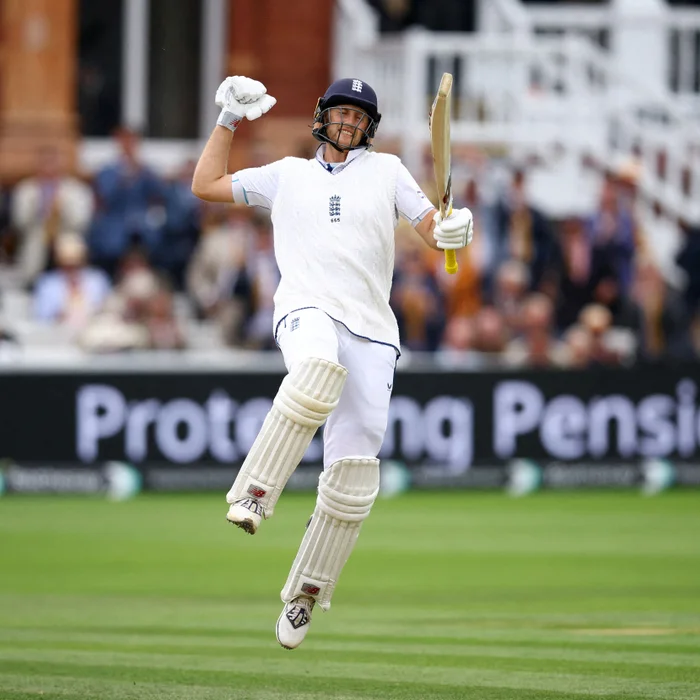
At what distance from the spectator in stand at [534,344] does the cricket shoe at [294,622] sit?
25.6 feet

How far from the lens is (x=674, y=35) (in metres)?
20.0

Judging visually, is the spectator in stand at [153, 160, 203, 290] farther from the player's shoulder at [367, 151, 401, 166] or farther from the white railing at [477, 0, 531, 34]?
the player's shoulder at [367, 151, 401, 166]

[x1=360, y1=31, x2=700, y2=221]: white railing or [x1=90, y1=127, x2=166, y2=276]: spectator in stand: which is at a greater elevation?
[x1=360, y1=31, x2=700, y2=221]: white railing

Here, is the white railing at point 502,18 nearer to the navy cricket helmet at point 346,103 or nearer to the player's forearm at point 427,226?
the navy cricket helmet at point 346,103

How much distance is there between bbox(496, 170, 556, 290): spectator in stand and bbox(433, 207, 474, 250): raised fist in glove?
30.9 feet

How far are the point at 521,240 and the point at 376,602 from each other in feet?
24.2

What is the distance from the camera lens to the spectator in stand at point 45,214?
15609 mm

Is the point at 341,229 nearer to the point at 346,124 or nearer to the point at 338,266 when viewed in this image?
the point at 338,266

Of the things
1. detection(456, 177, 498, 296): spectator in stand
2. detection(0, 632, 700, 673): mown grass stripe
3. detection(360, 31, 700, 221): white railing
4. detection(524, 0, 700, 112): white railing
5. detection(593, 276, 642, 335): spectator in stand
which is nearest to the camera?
detection(0, 632, 700, 673): mown grass stripe

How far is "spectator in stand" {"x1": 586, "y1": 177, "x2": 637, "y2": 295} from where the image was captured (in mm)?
15680

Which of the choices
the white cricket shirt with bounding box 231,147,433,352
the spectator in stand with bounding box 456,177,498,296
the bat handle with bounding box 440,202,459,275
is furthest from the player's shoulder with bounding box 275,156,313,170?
the spectator in stand with bounding box 456,177,498,296

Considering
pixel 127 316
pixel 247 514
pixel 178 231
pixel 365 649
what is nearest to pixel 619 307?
pixel 178 231

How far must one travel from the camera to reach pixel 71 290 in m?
14.9

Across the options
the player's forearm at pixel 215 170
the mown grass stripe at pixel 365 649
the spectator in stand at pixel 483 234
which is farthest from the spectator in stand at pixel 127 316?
the player's forearm at pixel 215 170
